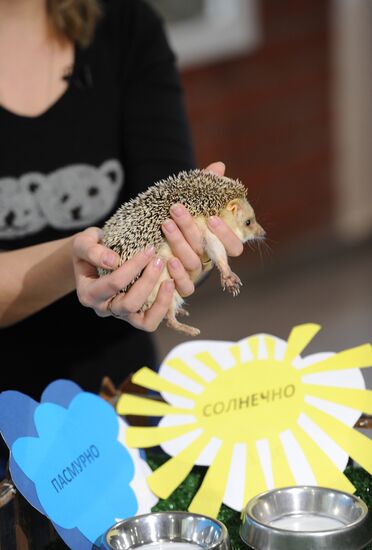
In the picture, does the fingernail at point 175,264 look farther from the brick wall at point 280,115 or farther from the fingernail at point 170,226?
the brick wall at point 280,115


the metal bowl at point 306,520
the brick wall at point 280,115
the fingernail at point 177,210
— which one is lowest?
the brick wall at point 280,115

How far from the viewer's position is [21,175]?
1.48 meters

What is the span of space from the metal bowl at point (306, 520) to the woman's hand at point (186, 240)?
28 cm

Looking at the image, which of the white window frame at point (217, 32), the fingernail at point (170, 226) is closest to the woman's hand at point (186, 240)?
the fingernail at point (170, 226)

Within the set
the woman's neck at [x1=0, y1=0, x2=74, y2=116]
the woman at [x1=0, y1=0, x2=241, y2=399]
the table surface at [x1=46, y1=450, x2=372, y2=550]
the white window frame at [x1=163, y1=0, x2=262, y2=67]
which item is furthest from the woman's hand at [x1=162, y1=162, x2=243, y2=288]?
the white window frame at [x1=163, y1=0, x2=262, y2=67]

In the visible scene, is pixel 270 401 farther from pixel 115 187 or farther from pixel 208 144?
pixel 208 144

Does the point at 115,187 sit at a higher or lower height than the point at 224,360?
higher

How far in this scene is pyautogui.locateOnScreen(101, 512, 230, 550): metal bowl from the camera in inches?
40.2

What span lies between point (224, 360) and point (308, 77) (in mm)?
3413

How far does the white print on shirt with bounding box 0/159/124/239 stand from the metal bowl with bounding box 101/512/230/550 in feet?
2.02

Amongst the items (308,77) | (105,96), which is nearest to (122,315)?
(105,96)

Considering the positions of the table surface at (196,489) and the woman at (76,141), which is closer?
the table surface at (196,489)

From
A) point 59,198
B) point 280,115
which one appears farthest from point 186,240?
point 280,115

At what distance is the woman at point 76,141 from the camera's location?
150 centimetres
